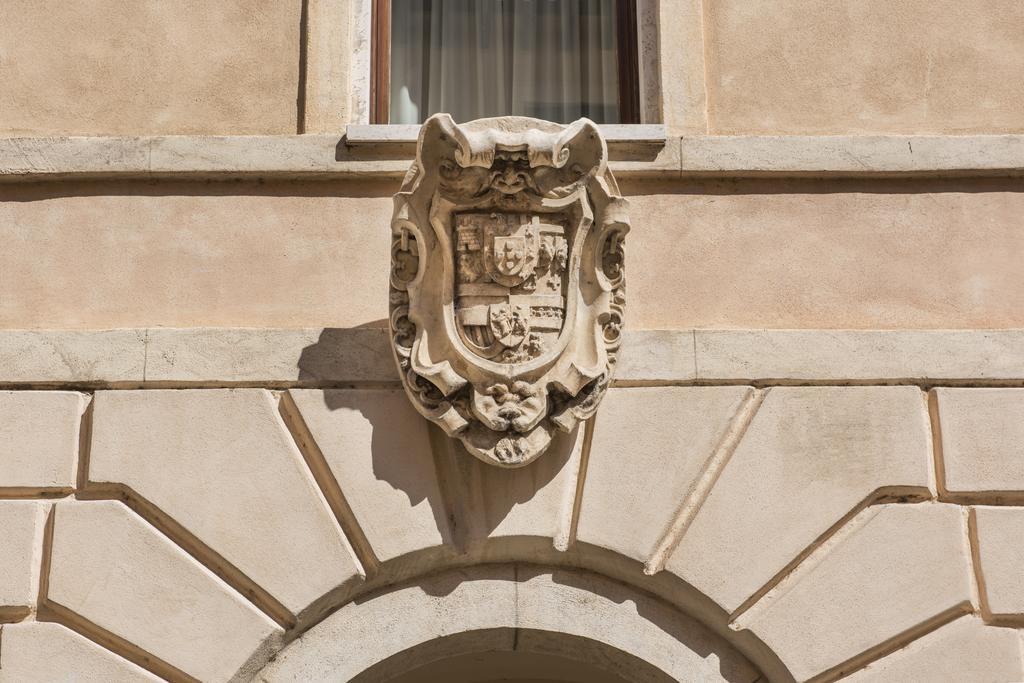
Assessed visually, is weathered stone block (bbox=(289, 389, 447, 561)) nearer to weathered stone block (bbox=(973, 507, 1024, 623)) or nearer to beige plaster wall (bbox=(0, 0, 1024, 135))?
beige plaster wall (bbox=(0, 0, 1024, 135))

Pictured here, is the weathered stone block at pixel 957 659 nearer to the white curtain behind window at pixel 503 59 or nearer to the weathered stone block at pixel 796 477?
the weathered stone block at pixel 796 477

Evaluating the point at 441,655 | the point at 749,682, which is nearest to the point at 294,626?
the point at 441,655

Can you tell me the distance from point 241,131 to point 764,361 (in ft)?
7.68

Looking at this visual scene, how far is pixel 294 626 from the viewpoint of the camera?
5.02 metres

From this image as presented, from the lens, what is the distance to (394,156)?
5.54 meters

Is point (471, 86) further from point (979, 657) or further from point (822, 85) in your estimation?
point (979, 657)

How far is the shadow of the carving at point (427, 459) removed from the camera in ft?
16.8

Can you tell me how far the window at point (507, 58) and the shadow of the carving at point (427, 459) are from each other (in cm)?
132

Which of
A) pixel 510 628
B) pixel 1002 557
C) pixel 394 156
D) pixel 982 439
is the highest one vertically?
pixel 394 156

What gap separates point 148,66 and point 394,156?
1.16 m

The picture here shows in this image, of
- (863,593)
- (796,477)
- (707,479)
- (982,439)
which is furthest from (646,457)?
(982,439)

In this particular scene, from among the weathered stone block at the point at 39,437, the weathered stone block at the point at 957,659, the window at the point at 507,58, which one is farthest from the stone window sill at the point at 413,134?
the weathered stone block at the point at 957,659

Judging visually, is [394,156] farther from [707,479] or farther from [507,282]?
[707,479]

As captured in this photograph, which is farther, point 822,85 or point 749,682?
point 822,85
